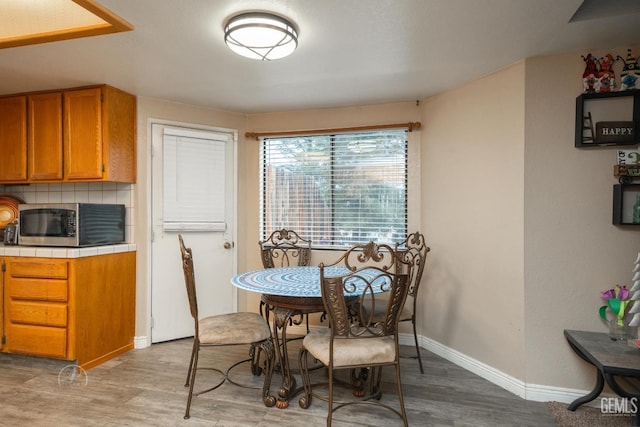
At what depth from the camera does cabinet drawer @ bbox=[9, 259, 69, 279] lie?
2.69 m

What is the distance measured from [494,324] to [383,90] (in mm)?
2030

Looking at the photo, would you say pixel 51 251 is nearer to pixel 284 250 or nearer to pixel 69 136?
pixel 69 136

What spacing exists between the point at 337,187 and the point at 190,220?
1458mm

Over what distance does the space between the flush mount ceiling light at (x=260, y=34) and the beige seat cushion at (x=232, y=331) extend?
1694 millimetres

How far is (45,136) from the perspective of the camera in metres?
3.13

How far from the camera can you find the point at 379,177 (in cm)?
345

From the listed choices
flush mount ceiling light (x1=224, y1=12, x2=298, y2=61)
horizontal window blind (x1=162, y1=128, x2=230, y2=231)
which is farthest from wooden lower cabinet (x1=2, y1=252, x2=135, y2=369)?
flush mount ceiling light (x1=224, y1=12, x2=298, y2=61)

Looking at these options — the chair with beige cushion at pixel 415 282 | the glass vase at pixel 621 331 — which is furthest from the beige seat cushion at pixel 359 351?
the glass vase at pixel 621 331

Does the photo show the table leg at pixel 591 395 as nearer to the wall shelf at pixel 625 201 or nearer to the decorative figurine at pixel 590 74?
the wall shelf at pixel 625 201

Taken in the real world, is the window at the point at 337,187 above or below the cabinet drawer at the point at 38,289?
above

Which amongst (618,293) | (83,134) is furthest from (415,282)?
(83,134)

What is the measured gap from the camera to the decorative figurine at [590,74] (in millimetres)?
2227

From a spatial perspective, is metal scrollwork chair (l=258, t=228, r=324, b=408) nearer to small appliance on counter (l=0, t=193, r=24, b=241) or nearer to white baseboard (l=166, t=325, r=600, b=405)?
white baseboard (l=166, t=325, r=600, b=405)

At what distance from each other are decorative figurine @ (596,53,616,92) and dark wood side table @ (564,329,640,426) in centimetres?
151
